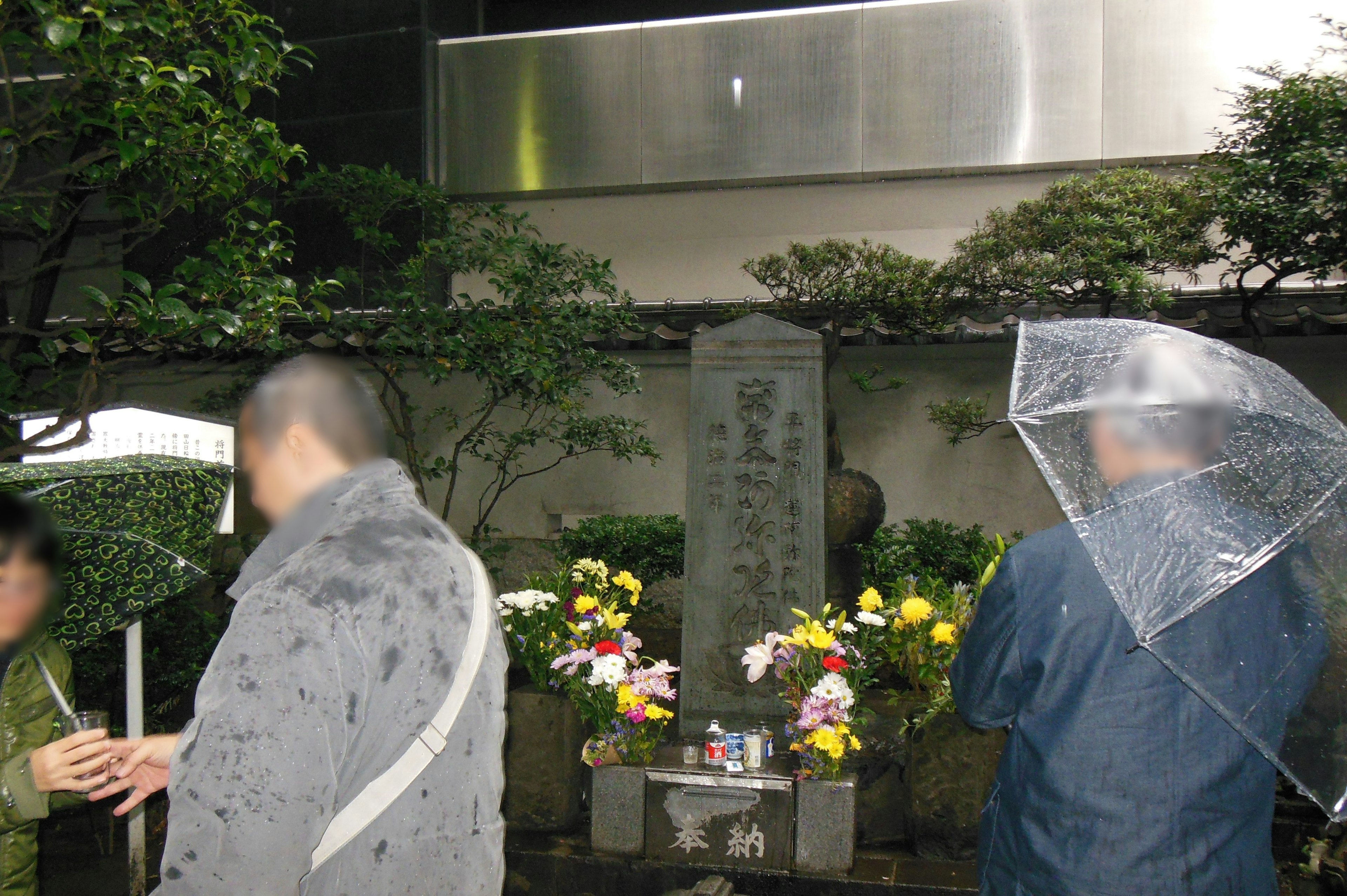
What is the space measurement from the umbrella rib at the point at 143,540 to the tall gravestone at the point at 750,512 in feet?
9.70

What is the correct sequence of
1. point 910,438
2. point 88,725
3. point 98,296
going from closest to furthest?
point 88,725 → point 98,296 → point 910,438

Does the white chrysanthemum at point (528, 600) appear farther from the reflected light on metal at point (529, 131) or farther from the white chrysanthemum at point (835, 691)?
the reflected light on metal at point (529, 131)

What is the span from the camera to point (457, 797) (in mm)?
1698

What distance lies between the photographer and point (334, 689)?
4.96 ft

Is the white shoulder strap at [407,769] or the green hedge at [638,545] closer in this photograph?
the white shoulder strap at [407,769]

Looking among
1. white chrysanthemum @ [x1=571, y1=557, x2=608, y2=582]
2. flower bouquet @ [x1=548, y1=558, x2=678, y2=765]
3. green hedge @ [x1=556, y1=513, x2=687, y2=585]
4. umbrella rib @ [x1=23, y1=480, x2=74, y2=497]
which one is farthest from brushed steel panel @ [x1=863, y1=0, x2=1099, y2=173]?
umbrella rib @ [x1=23, y1=480, x2=74, y2=497]

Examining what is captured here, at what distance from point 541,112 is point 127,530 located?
8.82 meters

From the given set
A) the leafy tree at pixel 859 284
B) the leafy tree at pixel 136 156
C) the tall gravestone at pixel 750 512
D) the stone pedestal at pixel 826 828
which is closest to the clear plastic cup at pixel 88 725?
the leafy tree at pixel 136 156

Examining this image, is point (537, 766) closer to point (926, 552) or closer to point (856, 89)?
point (926, 552)

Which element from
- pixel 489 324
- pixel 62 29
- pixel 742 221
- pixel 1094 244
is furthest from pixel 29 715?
pixel 742 221

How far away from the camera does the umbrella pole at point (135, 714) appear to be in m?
3.71

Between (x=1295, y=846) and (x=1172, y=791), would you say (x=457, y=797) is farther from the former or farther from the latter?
(x=1295, y=846)

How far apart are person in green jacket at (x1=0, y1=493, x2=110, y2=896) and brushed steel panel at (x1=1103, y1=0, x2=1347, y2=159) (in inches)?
381

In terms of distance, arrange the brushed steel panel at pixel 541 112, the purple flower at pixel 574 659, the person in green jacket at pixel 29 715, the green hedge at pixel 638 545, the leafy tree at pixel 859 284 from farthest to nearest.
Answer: the brushed steel panel at pixel 541 112
the green hedge at pixel 638 545
the leafy tree at pixel 859 284
the purple flower at pixel 574 659
the person in green jacket at pixel 29 715
